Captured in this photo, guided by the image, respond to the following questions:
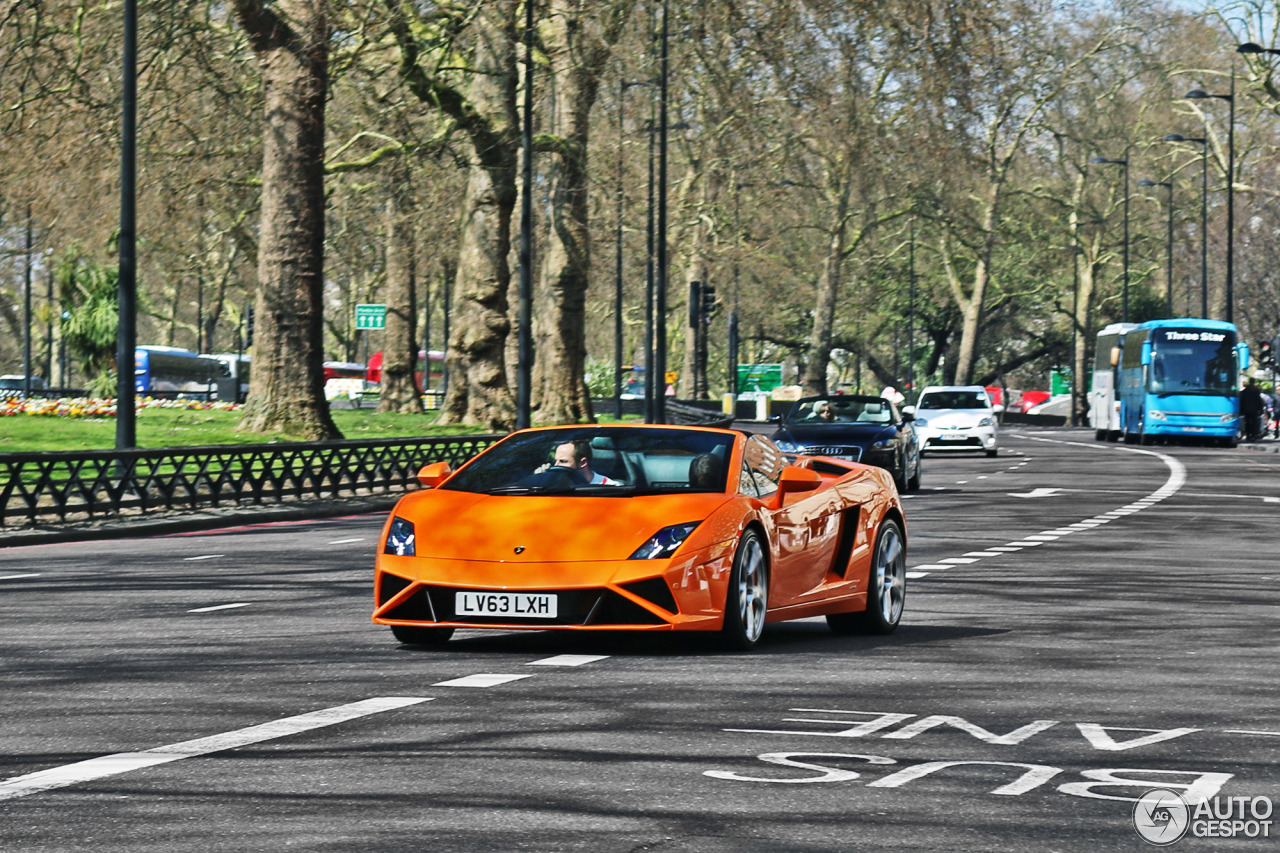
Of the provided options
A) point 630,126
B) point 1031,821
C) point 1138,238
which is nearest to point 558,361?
point 630,126

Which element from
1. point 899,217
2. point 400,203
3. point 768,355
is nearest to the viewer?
point 400,203

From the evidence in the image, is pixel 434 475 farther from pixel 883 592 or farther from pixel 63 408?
pixel 63 408

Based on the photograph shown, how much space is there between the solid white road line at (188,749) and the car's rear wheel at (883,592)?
4.03 metres

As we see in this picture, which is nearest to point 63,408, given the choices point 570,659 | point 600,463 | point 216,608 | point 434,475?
point 216,608

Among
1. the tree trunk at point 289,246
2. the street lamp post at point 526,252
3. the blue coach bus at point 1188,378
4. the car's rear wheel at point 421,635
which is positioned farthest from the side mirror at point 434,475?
the blue coach bus at point 1188,378

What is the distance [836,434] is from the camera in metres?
30.2

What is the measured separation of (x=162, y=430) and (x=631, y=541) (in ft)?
89.8

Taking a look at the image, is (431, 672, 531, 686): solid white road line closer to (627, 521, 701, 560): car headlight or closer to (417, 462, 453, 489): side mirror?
(627, 521, 701, 560): car headlight

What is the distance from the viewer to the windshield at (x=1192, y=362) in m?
57.1

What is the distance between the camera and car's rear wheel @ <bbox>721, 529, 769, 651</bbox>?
36.4 ft

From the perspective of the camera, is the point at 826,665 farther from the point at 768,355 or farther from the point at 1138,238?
the point at 768,355

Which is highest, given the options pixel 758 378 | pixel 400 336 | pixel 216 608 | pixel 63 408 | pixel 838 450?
pixel 400 336

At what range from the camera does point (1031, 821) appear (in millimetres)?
6543

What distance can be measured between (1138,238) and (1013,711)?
280 ft
